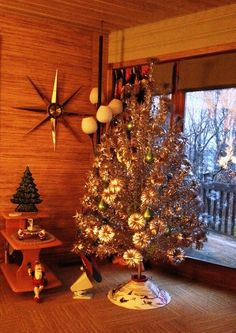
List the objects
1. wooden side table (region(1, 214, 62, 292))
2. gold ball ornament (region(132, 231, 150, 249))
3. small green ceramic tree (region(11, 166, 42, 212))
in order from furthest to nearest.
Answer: small green ceramic tree (region(11, 166, 42, 212)), wooden side table (region(1, 214, 62, 292)), gold ball ornament (region(132, 231, 150, 249))

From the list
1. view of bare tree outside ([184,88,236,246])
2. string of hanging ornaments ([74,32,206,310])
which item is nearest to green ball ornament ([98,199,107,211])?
string of hanging ornaments ([74,32,206,310])

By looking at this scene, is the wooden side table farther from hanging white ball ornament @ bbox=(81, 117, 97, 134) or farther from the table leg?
hanging white ball ornament @ bbox=(81, 117, 97, 134)

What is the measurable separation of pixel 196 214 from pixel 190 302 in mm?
752

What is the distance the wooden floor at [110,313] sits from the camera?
2.68 meters

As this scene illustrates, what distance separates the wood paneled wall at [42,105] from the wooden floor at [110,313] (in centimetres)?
97

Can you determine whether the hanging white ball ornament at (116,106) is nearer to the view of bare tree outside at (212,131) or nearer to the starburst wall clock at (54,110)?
the starburst wall clock at (54,110)

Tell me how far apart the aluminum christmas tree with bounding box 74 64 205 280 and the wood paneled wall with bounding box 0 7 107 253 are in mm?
1008

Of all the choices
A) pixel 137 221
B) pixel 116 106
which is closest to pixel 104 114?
pixel 116 106

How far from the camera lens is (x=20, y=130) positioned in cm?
387

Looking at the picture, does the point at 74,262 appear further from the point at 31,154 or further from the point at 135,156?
the point at 135,156

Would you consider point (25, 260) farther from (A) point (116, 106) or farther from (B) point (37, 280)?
(A) point (116, 106)

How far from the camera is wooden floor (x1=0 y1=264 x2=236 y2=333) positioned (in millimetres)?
2676

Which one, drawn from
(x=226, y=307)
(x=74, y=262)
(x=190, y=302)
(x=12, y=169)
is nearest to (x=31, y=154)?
(x=12, y=169)

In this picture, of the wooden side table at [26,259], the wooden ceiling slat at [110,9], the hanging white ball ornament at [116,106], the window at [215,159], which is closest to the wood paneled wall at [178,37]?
the wooden ceiling slat at [110,9]
